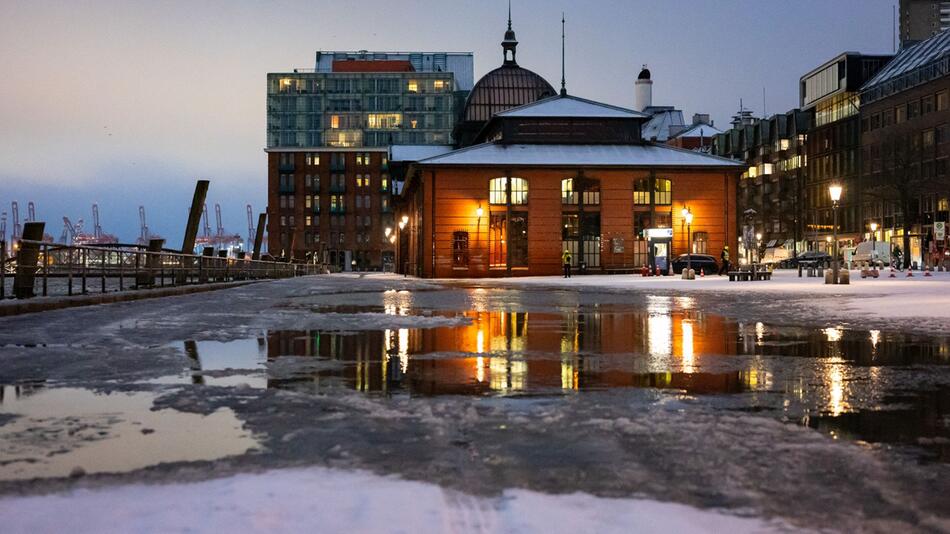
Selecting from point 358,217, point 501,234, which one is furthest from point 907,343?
point 358,217

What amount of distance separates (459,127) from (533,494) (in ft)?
270

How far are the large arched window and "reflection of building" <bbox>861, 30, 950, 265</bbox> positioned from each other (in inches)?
1202

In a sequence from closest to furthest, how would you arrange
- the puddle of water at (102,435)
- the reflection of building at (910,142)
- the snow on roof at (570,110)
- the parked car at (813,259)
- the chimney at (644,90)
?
1. the puddle of water at (102,435)
2. the snow on roof at (570,110)
3. the parked car at (813,259)
4. the reflection of building at (910,142)
5. the chimney at (644,90)

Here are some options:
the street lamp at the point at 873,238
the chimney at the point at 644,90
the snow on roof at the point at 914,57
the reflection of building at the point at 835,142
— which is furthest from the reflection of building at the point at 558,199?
the chimney at the point at 644,90

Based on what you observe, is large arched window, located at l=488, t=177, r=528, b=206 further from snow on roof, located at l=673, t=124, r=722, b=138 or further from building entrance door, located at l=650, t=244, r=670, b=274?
snow on roof, located at l=673, t=124, r=722, b=138

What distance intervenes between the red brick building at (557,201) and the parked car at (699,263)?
5.09 ft

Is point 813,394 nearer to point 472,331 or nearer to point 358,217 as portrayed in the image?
point 472,331

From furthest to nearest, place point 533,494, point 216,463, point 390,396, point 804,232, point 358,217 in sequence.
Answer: point 358,217 → point 804,232 → point 390,396 → point 216,463 → point 533,494

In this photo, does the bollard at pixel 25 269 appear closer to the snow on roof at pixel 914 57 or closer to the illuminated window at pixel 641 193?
the illuminated window at pixel 641 193

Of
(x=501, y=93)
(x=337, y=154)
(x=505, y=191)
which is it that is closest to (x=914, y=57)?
(x=501, y=93)

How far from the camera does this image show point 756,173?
11469 centimetres

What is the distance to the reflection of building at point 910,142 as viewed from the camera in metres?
71.5

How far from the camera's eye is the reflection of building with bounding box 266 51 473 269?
133 metres

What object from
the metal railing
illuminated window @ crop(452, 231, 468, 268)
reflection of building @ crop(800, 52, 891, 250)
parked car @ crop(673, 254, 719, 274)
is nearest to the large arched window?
illuminated window @ crop(452, 231, 468, 268)
